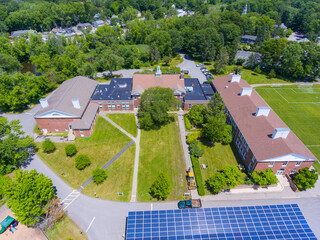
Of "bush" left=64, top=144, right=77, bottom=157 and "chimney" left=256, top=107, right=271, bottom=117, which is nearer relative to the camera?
"bush" left=64, top=144, right=77, bottom=157

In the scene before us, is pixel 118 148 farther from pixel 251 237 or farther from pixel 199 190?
pixel 251 237

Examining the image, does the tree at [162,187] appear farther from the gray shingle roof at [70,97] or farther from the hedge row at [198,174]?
the gray shingle roof at [70,97]

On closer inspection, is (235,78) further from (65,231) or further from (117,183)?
(65,231)

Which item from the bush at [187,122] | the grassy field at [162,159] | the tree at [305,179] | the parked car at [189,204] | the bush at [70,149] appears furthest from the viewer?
the bush at [187,122]

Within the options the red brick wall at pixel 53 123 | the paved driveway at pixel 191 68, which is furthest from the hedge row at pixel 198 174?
the paved driveway at pixel 191 68

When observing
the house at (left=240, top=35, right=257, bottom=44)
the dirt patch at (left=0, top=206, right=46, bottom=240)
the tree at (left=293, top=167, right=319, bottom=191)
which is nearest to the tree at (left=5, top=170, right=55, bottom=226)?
the dirt patch at (left=0, top=206, right=46, bottom=240)

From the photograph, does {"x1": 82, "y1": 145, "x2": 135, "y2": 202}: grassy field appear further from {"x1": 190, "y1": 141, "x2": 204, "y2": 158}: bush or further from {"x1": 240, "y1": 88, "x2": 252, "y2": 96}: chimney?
{"x1": 240, "y1": 88, "x2": 252, "y2": 96}: chimney

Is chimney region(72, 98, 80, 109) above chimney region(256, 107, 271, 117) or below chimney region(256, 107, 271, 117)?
below

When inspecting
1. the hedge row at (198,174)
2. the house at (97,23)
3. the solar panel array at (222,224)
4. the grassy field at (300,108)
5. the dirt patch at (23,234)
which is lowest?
the dirt patch at (23,234)
